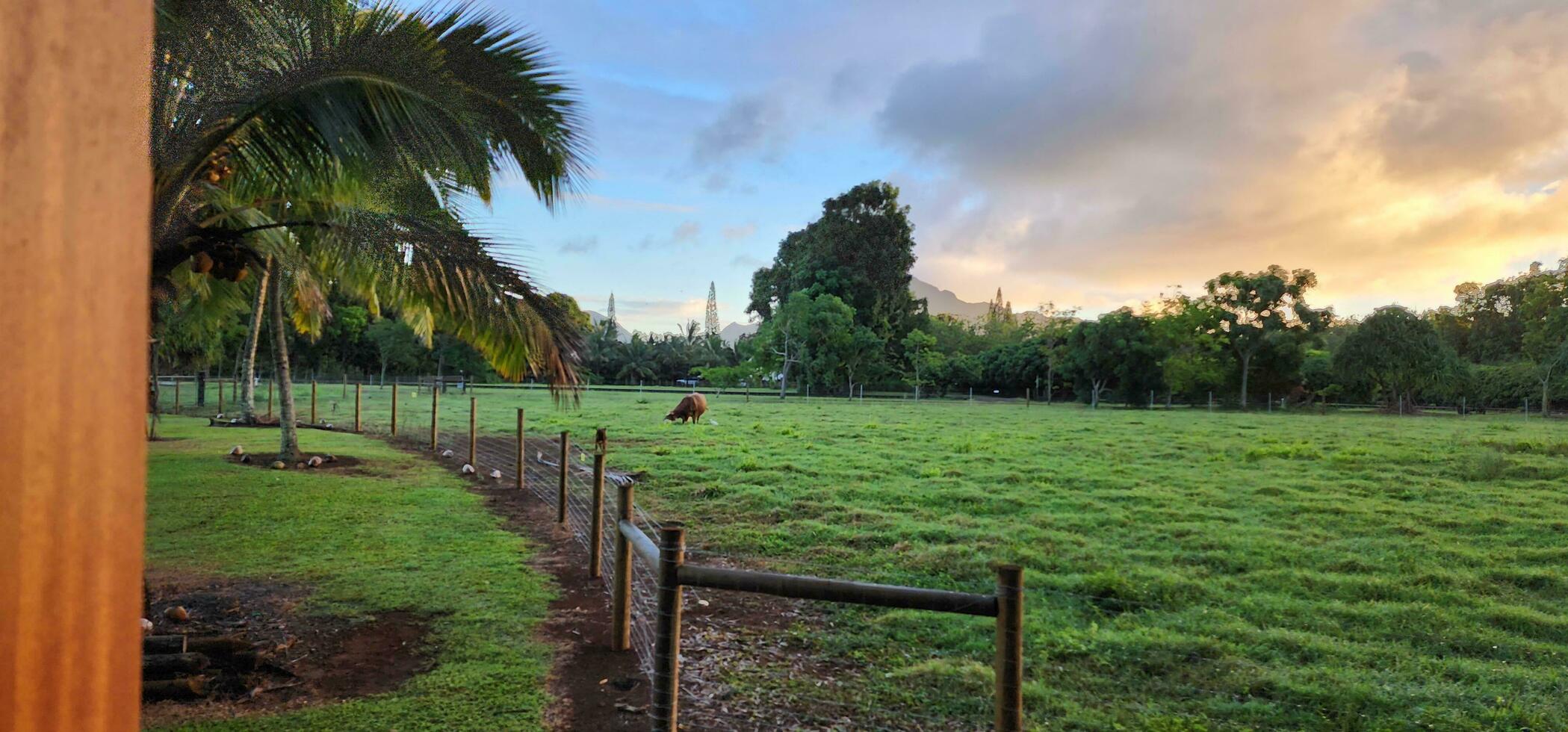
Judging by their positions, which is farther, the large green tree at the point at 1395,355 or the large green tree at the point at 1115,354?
the large green tree at the point at 1115,354

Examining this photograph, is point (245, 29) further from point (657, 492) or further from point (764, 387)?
point (764, 387)

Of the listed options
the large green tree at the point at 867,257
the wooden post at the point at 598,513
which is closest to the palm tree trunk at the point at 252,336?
the wooden post at the point at 598,513

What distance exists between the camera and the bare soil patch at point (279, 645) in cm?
385

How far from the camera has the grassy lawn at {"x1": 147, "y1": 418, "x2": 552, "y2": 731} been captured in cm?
385

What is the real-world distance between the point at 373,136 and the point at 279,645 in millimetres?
2811

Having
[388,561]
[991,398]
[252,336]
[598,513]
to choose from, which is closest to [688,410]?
[252,336]

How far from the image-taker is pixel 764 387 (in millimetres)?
47625

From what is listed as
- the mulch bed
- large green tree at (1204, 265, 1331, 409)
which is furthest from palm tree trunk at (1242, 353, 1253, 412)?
the mulch bed

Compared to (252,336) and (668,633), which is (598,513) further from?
(252,336)

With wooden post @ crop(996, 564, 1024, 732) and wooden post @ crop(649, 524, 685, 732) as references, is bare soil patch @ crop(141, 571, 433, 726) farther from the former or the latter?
wooden post @ crop(996, 564, 1024, 732)

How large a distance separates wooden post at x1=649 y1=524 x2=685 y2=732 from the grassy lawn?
2.71ft

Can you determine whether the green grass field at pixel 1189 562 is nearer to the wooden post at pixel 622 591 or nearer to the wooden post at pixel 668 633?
the wooden post at pixel 622 591

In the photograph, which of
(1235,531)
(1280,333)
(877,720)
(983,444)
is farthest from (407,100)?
(1280,333)

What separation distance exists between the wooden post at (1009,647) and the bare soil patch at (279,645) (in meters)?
2.94
